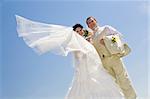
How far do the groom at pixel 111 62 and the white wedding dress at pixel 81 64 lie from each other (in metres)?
0.13

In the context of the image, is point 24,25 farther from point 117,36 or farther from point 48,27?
point 117,36

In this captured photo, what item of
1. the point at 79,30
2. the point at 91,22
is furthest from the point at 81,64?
the point at 91,22

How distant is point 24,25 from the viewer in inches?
509

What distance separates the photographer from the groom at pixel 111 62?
40.2 feet

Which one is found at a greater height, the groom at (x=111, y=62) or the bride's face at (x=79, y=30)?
the bride's face at (x=79, y=30)

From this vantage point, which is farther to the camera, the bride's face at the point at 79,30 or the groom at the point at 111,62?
the bride's face at the point at 79,30

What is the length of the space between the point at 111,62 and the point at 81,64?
0.74 meters

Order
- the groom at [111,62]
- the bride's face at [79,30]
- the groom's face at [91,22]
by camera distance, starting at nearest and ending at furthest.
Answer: the groom at [111,62]
the groom's face at [91,22]
the bride's face at [79,30]

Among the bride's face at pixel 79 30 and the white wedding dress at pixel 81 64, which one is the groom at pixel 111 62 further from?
the bride's face at pixel 79 30

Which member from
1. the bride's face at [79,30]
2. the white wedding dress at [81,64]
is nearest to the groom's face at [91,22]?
the bride's face at [79,30]

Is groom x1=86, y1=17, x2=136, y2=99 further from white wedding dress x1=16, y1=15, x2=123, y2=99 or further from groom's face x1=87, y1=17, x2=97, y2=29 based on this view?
white wedding dress x1=16, y1=15, x2=123, y2=99

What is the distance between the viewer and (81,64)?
40.7ft

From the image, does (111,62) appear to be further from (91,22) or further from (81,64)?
(91,22)

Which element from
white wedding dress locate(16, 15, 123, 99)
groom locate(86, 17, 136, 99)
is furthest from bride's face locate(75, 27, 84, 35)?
groom locate(86, 17, 136, 99)
